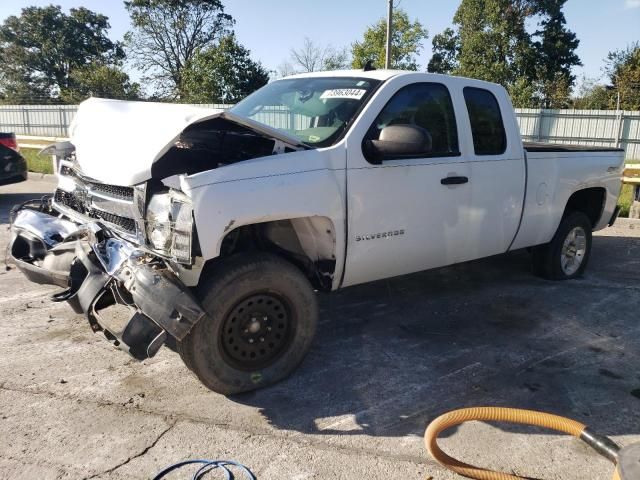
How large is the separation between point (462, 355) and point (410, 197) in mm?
1291

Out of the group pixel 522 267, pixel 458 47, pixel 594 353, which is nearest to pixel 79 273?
pixel 594 353

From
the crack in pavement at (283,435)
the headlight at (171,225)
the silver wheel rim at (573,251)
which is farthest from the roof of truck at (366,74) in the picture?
the silver wheel rim at (573,251)

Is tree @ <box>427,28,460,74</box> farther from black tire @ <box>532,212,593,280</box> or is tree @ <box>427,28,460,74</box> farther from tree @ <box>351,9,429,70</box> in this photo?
black tire @ <box>532,212,593,280</box>

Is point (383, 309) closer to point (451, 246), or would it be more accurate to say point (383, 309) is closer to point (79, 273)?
point (451, 246)

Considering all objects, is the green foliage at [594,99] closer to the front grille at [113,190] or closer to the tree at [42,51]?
the front grille at [113,190]

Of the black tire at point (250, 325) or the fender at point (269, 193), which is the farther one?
the black tire at point (250, 325)

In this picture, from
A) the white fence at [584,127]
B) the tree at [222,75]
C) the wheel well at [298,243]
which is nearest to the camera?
the wheel well at [298,243]

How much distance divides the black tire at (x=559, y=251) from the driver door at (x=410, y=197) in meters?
1.83

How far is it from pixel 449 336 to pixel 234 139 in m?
2.39

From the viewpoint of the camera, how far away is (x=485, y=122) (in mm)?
4895

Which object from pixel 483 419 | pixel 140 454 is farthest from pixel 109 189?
pixel 483 419

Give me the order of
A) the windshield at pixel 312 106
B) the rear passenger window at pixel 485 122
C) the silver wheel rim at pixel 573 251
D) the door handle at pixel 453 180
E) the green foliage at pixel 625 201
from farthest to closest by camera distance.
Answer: the green foliage at pixel 625 201 → the silver wheel rim at pixel 573 251 → the rear passenger window at pixel 485 122 → the door handle at pixel 453 180 → the windshield at pixel 312 106

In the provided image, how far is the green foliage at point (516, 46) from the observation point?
3688 centimetres

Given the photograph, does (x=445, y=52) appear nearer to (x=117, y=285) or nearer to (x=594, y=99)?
(x=594, y=99)
